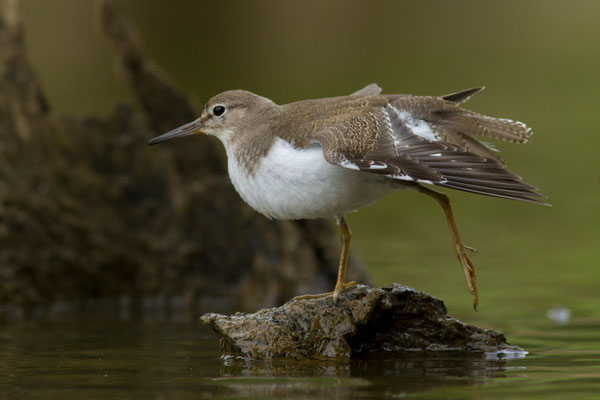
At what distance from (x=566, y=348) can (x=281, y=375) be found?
2.68m

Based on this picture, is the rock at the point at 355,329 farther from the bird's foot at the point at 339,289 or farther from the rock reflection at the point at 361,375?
the rock reflection at the point at 361,375

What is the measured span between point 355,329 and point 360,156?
1.36 m

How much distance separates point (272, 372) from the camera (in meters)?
7.67

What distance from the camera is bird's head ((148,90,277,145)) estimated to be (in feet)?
30.1

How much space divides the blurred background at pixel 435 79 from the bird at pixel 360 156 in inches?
106

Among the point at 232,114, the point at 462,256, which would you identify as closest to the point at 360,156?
the point at 462,256

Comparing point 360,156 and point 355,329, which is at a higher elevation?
point 360,156

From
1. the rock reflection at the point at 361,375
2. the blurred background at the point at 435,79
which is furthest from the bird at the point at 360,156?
the blurred background at the point at 435,79

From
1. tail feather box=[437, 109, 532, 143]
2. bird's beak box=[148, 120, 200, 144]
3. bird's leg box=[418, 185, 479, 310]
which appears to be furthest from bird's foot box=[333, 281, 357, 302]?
bird's beak box=[148, 120, 200, 144]

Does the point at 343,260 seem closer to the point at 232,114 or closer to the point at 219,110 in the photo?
the point at 232,114

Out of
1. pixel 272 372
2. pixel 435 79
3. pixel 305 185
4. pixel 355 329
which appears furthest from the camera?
pixel 435 79

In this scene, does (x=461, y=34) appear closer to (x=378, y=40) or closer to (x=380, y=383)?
(x=378, y=40)

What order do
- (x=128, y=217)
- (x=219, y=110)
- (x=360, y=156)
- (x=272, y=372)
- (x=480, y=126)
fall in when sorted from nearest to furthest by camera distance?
(x=272, y=372), (x=360, y=156), (x=480, y=126), (x=219, y=110), (x=128, y=217)

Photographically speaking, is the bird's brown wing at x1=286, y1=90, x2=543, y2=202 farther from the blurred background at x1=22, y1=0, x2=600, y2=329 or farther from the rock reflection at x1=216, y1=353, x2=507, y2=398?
the blurred background at x1=22, y1=0, x2=600, y2=329
